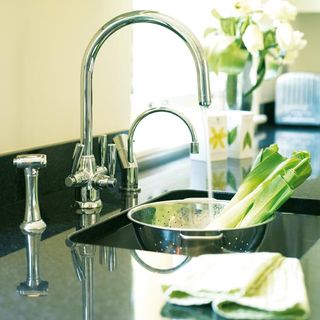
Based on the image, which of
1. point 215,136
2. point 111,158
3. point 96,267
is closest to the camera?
point 96,267

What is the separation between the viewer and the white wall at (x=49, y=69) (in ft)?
4.54

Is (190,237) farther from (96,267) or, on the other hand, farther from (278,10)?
(278,10)

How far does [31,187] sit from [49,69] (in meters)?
0.41

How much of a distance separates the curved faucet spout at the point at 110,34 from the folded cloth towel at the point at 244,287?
0.40 metres

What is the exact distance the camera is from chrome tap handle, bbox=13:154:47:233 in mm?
1158

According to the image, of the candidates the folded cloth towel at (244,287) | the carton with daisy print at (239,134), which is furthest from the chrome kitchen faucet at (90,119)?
the carton with daisy print at (239,134)

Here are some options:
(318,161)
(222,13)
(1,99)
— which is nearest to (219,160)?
(318,161)

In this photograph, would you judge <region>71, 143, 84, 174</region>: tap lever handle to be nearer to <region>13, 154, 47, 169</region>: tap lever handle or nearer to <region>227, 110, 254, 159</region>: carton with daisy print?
<region>13, 154, 47, 169</region>: tap lever handle

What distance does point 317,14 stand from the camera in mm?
3486

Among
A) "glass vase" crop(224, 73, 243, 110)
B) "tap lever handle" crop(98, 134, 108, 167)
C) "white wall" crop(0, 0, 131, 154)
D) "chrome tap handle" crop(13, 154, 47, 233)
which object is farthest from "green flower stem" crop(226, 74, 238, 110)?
"chrome tap handle" crop(13, 154, 47, 233)

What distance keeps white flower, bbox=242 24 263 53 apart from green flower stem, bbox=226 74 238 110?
0.60 feet

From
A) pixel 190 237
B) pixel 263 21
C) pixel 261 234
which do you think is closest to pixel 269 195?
pixel 261 234

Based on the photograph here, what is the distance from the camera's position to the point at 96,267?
1.00m

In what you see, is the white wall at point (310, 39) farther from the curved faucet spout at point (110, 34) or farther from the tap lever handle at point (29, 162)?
the tap lever handle at point (29, 162)
